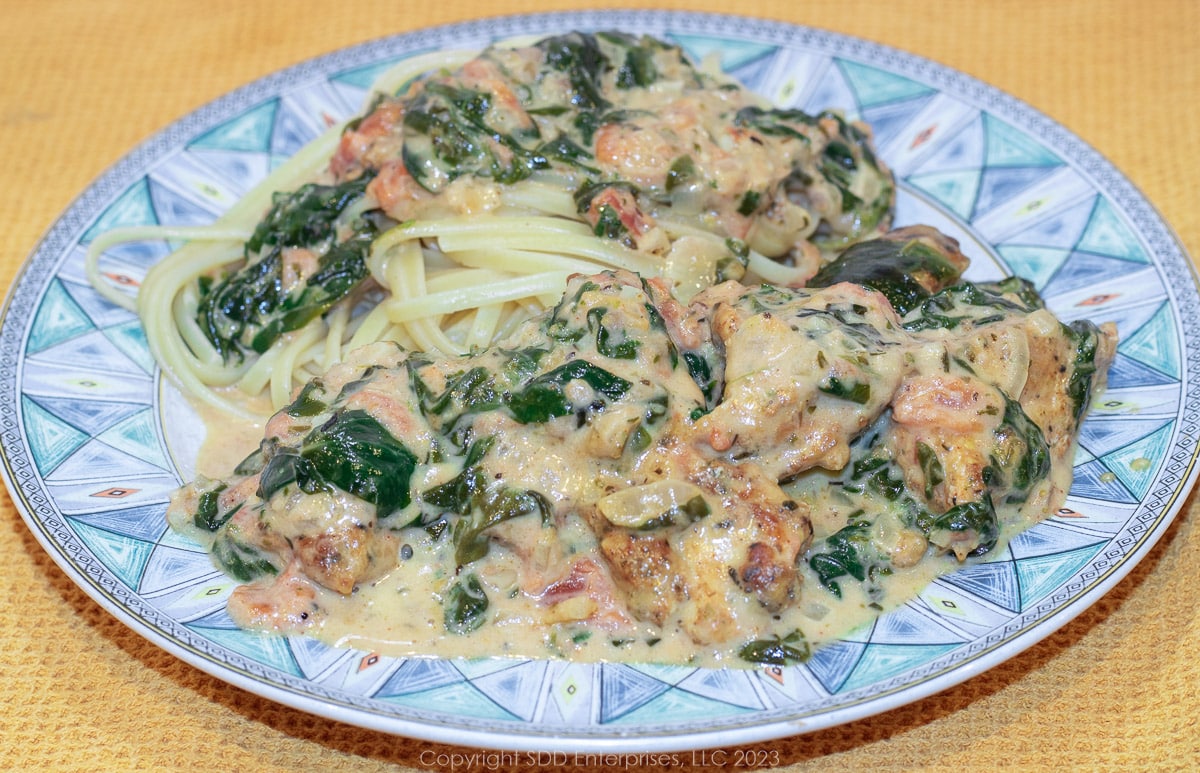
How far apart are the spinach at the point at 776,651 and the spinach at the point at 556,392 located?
3.54 feet

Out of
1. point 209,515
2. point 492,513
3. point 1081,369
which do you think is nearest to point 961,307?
point 1081,369

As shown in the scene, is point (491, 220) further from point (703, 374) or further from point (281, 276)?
point (703, 374)

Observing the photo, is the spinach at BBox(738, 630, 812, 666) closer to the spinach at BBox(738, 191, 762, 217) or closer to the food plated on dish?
the food plated on dish

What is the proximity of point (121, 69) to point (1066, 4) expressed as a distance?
6980 millimetres

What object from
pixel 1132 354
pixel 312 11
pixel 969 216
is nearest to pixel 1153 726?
pixel 1132 354

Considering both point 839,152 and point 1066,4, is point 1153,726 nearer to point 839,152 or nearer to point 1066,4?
point 839,152

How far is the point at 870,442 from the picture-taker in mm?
4945

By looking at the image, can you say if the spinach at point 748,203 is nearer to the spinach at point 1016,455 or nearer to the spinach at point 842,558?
the spinach at point 1016,455

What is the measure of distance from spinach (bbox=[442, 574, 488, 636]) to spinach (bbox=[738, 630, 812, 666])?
38.7 inches

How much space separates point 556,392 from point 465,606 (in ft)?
2.90

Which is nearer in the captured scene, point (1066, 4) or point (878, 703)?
point (878, 703)

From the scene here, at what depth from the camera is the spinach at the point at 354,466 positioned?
4578 millimetres

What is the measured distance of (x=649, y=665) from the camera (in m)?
4.36

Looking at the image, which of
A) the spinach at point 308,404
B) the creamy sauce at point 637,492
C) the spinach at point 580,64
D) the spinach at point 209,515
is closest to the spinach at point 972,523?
the creamy sauce at point 637,492
